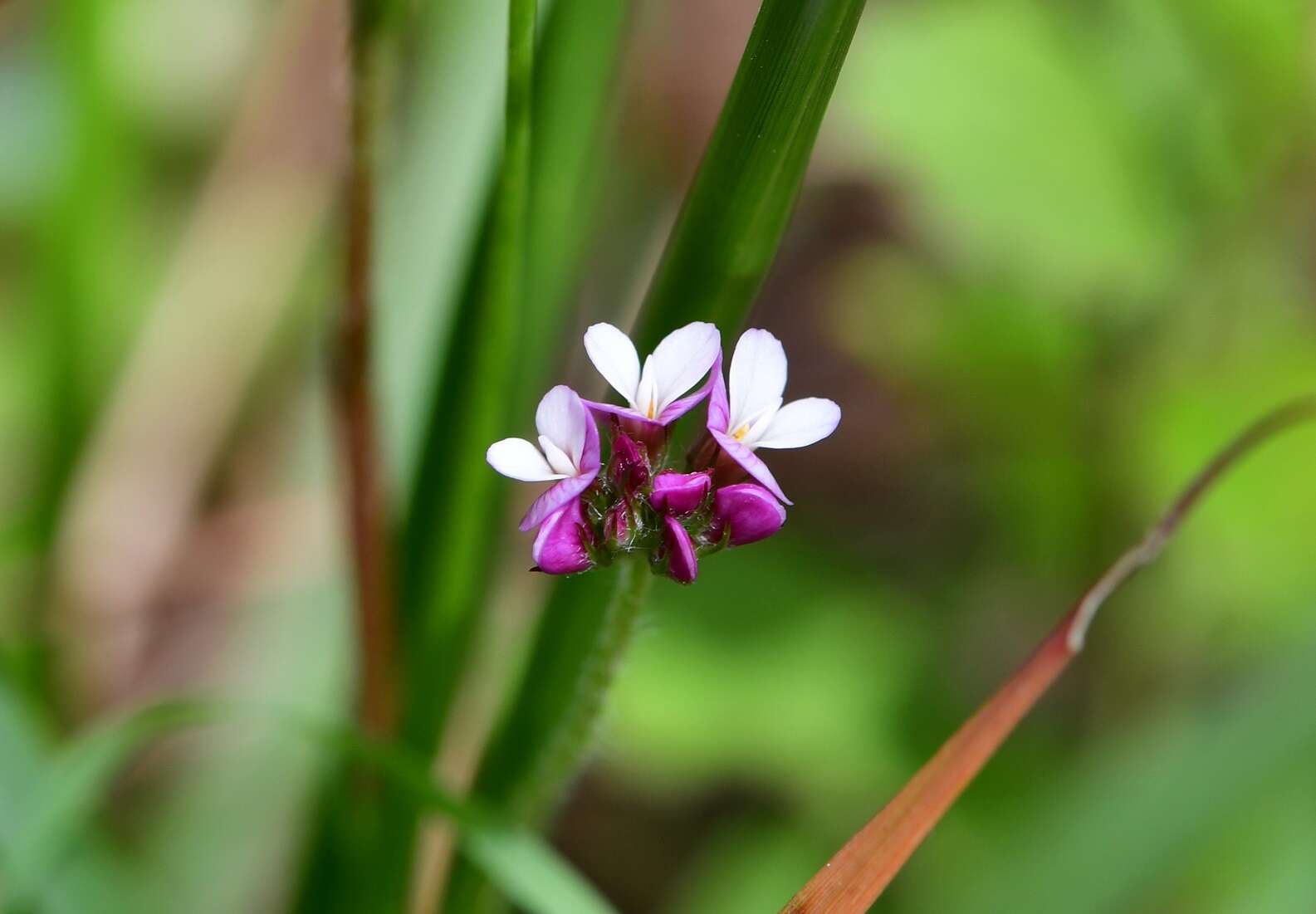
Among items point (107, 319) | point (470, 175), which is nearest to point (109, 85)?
point (107, 319)

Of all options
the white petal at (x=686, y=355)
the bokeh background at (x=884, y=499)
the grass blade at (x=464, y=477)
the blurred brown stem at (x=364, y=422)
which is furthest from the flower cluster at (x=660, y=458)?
the bokeh background at (x=884, y=499)

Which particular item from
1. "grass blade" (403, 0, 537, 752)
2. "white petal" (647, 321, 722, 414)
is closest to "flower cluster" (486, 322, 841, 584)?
"white petal" (647, 321, 722, 414)

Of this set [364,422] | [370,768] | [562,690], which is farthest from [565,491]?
[370,768]

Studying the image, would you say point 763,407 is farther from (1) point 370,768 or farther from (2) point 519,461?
(1) point 370,768

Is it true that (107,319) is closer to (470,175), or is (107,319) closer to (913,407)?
(470,175)

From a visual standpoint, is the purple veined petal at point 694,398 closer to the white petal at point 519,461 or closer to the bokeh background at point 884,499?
the white petal at point 519,461
